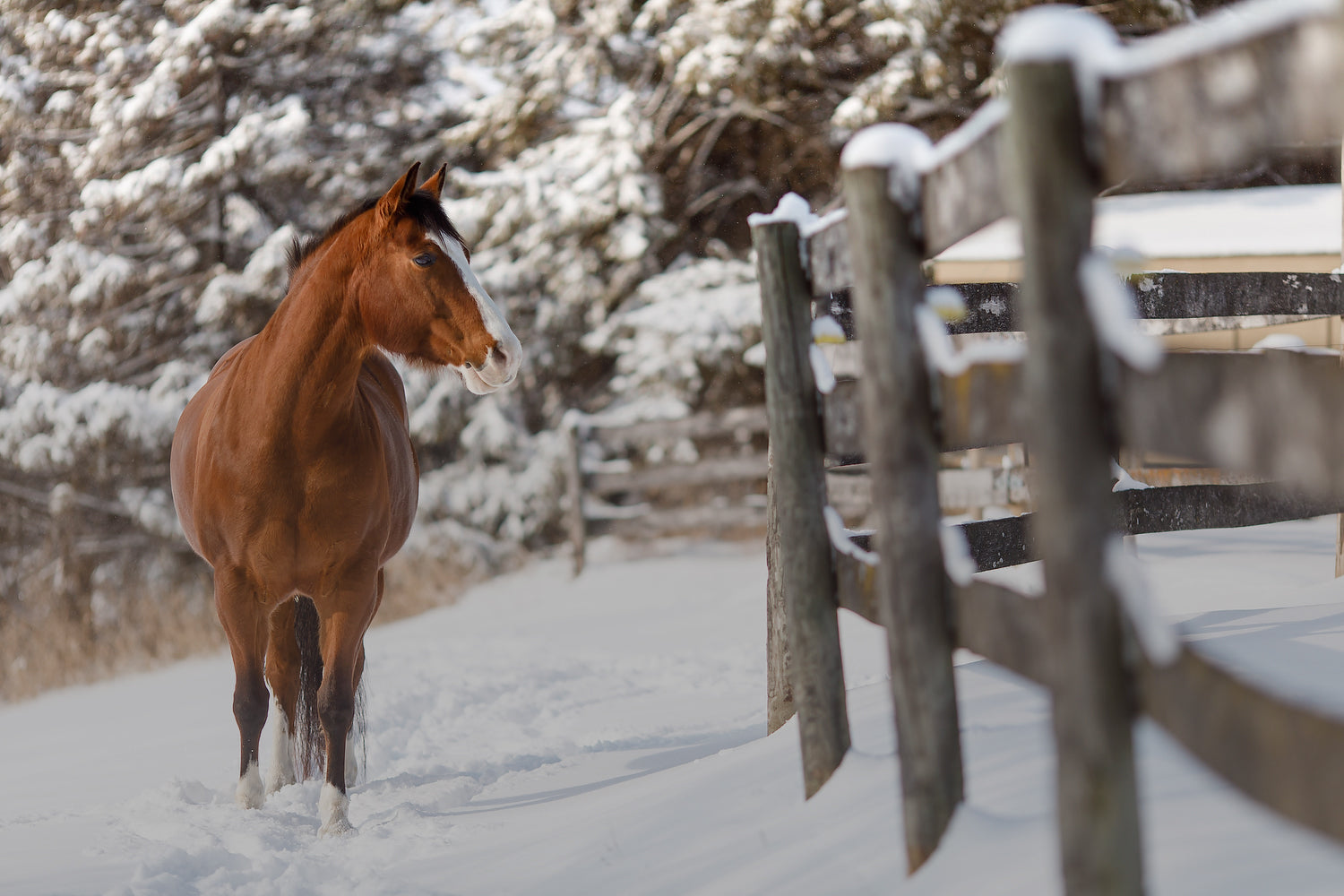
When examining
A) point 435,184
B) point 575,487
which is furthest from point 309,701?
point 575,487

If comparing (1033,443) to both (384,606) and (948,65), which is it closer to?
(384,606)

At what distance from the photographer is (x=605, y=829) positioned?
301 centimetres

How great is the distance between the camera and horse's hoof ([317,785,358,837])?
3.82 metres

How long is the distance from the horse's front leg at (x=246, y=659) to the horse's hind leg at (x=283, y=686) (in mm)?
375

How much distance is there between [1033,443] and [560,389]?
1462 cm

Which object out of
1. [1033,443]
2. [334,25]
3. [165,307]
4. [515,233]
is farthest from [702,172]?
[1033,443]

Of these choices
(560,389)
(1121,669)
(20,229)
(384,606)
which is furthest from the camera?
(560,389)

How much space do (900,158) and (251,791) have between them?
3.57 m

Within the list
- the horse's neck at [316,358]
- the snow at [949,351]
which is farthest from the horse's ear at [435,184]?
the snow at [949,351]

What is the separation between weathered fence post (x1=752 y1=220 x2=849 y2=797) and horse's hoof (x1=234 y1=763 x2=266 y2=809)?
100 inches

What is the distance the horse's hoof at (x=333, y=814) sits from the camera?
12.5 ft

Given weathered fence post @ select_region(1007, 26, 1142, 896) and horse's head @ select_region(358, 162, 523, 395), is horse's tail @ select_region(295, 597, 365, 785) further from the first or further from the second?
weathered fence post @ select_region(1007, 26, 1142, 896)

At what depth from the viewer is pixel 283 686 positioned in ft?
15.8

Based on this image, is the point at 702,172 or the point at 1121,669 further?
the point at 702,172
